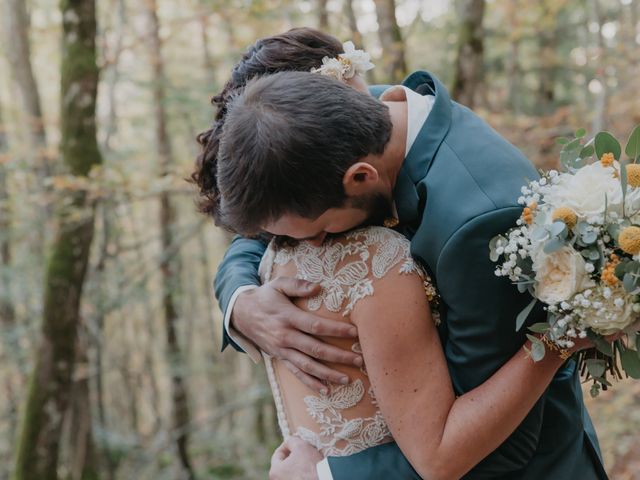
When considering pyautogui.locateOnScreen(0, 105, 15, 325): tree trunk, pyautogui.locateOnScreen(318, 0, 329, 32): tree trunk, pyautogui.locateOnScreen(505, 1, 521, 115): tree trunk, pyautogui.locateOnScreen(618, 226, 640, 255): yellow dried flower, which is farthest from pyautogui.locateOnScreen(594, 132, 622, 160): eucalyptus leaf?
pyautogui.locateOnScreen(505, 1, 521, 115): tree trunk

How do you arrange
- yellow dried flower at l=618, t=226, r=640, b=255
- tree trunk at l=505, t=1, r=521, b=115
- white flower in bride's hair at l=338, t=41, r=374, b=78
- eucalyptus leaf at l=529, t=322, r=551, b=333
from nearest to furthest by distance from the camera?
yellow dried flower at l=618, t=226, r=640, b=255 → eucalyptus leaf at l=529, t=322, r=551, b=333 → white flower in bride's hair at l=338, t=41, r=374, b=78 → tree trunk at l=505, t=1, r=521, b=115

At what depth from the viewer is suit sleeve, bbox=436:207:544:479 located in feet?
4.50

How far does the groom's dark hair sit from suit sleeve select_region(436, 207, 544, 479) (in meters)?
0.29

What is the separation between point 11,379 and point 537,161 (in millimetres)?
8397

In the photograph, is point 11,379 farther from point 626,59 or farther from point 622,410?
point 626,59

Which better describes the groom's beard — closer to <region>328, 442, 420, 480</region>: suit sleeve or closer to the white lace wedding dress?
the white lace wedding dress

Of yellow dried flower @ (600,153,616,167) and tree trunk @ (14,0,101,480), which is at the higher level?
yellow dried flower @ (600,153,616,167)

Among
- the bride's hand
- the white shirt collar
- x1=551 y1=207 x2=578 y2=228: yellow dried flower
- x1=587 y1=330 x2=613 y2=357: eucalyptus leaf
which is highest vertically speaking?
the white shirt collar

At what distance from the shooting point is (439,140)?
1531 millimetres

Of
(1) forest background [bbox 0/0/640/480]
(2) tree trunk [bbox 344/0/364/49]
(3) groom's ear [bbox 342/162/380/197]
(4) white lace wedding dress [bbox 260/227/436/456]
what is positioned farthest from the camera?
(2) tree trunk [bbox 344/0/364/49]

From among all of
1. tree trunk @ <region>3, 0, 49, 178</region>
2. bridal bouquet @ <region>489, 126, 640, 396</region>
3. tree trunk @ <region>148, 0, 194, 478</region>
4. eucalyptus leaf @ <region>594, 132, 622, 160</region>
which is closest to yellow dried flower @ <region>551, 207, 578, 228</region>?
bridal bouquet @ <region>489, 126, 640, 396</region>

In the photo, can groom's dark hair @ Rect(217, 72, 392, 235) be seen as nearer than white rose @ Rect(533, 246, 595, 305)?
No

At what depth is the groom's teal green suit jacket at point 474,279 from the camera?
139 centimetres

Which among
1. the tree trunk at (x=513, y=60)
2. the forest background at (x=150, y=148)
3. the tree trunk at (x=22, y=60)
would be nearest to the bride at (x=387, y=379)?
the forest background at (x=150, y=148)
